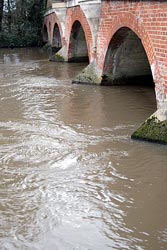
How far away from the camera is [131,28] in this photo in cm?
794

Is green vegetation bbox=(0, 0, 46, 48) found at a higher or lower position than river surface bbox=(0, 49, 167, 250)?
higher

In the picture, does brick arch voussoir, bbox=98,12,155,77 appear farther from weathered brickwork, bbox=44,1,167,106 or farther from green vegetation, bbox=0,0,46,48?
green vegetation, bbox=0,0,46,48

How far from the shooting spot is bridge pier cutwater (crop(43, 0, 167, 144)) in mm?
6266

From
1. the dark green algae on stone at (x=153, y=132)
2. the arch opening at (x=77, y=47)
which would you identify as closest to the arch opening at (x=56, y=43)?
the arch opening at (x=77, y=47)

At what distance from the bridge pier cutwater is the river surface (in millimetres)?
664

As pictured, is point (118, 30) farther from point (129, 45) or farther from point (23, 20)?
point (23, 20)

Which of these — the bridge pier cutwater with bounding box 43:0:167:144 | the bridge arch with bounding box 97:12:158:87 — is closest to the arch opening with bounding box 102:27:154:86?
the bridge pier cutwater with bounding box 43:0:167:144

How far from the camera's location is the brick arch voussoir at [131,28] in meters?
6.92

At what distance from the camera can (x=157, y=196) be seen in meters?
4.21

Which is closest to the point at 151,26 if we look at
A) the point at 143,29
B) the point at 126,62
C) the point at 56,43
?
the point at 143,29

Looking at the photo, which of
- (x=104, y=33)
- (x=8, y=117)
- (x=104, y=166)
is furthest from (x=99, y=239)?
(x=104, y=33)

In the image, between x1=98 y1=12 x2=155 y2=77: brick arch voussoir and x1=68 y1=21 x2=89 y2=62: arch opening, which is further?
x1=68 y1=21 x2=89 y2=62: arch opening

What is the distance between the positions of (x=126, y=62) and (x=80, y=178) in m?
6.10

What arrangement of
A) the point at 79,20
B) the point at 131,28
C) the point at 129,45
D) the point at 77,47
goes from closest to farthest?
the point at 131,28, the point at 129,45, the point at 79,20, the point at 77,47
